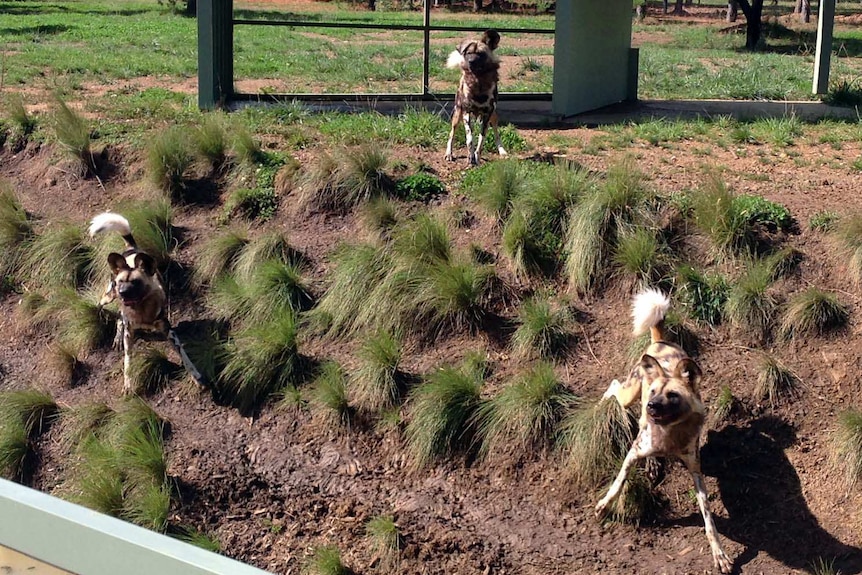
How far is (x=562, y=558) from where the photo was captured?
17.9 ft

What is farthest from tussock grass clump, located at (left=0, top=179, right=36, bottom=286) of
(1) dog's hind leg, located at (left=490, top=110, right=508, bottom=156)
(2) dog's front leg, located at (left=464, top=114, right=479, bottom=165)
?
(1) dog's hind leg, located at (left=490, top=110, right=508, bottom=156)

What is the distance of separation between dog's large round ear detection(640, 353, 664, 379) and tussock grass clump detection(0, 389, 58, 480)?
408 cm

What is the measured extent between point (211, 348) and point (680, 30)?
2954 centimetres

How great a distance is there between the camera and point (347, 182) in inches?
317

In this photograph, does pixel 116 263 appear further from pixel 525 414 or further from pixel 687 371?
pixel 687 371

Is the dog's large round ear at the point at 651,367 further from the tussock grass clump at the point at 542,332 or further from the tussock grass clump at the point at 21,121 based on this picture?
the tussock grass clump at the point at 21,121

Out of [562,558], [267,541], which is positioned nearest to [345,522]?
[267,541]

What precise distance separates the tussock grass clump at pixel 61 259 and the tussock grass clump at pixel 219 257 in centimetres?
92

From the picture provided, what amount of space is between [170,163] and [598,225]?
3787 mm

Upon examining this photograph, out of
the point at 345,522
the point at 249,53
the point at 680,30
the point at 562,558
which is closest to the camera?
the point at 562,558

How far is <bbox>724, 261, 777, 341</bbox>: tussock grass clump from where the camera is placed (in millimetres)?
6324

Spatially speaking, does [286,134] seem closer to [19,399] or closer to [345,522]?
[19,399]

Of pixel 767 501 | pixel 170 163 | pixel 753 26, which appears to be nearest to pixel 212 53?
pixel 170 163

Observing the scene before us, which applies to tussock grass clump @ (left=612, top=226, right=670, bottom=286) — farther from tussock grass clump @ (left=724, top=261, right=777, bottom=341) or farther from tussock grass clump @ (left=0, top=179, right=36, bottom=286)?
tussock grass clump @ (left=0, top=179, right=36, bottom=286)
